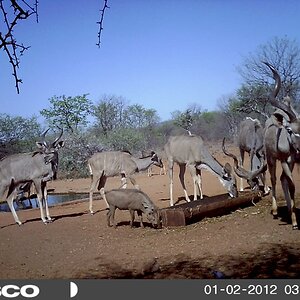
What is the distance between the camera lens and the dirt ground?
10.7ft

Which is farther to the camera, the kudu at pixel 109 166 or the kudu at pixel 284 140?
the kudu at pixel 109 166

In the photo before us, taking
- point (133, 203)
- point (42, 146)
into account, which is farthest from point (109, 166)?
point (133, 203)

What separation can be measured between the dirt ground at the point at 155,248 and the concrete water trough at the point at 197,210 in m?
0.09

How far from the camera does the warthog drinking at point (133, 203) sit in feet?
16.2

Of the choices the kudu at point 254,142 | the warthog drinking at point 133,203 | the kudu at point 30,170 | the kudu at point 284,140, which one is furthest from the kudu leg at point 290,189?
the kudu at point 30,170

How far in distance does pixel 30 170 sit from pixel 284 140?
3.45 meters

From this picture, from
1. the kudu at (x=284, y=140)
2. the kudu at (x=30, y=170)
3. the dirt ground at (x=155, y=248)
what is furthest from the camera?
the kudu at (x=30, y=170)

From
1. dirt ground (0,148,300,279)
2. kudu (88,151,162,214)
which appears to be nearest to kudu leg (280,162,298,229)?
dirt ground (0,148,300,279)

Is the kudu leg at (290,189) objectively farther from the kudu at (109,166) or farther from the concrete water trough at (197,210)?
the kudu at (109,166)

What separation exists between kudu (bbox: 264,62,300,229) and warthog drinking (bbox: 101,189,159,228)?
51.8 inches

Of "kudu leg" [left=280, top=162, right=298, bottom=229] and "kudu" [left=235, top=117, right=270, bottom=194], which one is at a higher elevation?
"kudu" [left=235, top=117, right=270, bottom=194]

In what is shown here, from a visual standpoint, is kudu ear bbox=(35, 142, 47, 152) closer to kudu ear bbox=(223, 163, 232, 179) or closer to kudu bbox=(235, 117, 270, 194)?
kudu ear bbox=(223, 163, 232, 179)

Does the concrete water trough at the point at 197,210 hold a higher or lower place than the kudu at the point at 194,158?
lower

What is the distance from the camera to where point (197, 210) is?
4.96m
